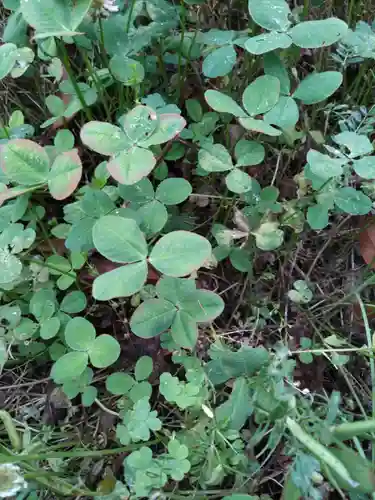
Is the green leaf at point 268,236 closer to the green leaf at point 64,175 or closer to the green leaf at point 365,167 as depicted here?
the green leaf at point 365,167

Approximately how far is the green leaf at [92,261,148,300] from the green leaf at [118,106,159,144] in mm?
329

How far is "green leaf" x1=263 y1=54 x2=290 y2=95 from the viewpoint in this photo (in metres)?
1.34

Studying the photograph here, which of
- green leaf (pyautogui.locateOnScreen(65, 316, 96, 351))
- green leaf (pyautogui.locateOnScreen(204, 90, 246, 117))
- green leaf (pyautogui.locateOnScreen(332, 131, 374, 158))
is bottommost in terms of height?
green leaf (pyautogui.locateOnScreen(65, 316, 96, 351))

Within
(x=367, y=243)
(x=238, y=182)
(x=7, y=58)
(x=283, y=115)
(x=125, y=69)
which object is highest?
(x=7, y=58)

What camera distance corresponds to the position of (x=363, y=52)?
1.42 meters

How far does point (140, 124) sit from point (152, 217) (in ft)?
0.73

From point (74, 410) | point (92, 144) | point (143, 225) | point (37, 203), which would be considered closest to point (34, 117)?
point (37, 203)

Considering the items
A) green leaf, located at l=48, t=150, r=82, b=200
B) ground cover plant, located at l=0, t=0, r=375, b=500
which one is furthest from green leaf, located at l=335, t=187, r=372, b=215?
green leaf, located at l=48, t=150, r=82, b=200

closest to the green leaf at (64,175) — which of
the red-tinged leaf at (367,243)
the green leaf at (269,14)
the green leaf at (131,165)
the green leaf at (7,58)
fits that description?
the green leaf at (131,165)

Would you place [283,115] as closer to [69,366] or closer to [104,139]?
[104,139]

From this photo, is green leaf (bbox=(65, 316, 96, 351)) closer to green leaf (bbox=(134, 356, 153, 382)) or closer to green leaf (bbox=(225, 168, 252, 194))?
green leaf (bbox=(134, 356, 153, 382))

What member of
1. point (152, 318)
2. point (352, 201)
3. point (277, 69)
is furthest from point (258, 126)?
point (152, 318)

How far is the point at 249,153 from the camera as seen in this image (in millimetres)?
1363

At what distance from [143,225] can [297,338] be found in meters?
0.53
